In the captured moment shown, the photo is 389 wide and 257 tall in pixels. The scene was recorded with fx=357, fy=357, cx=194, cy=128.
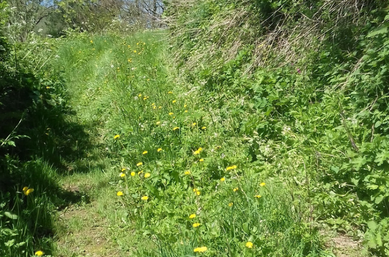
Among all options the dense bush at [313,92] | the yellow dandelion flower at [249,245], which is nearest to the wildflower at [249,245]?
the yellow dandelion flower at [249,245]

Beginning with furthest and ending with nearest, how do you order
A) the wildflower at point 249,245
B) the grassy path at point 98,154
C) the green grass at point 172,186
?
the grassy path at point 98,154
the green grass at point 172,186
the wildflower at point 249,245

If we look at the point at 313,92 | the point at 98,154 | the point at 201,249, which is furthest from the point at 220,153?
the point at 98,154

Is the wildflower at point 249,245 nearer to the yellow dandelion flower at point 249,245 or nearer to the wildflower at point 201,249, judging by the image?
the yellow dandelion flower at point 249,245

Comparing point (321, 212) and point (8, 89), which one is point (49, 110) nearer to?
point (8, 89)

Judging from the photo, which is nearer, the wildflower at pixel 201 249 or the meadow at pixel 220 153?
the wildflower at pixel 201 249

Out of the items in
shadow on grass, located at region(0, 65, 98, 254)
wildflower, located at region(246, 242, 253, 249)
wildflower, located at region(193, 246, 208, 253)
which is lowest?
wildflower, located at region(193, 246, 208, 253)

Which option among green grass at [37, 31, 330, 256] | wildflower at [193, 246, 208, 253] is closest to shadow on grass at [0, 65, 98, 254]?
green grass at [37, 31, 330, 256]

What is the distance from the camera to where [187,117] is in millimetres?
4359

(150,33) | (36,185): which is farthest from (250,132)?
(150,33)

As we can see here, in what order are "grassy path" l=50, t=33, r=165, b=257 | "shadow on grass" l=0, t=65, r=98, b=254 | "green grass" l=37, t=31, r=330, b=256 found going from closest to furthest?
"green grass" l=37, t=31, r=330, b=256 < "shadow on grass" l=0, t=65, r=98, b=254 < "grassy path" l=50, t=33, r=165, b=257

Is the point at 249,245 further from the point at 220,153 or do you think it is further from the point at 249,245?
the point at 220,153

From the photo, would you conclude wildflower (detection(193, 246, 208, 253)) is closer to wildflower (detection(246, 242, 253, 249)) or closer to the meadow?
the meadow

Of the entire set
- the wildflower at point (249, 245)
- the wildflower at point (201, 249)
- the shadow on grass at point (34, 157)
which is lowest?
the wildflower at point (201, 249)

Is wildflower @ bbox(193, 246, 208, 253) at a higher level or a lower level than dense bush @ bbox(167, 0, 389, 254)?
lower
